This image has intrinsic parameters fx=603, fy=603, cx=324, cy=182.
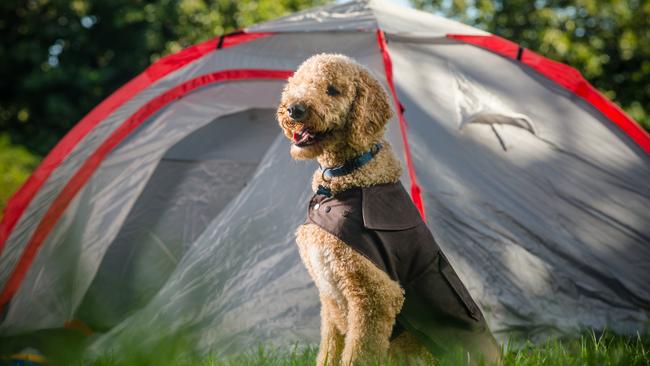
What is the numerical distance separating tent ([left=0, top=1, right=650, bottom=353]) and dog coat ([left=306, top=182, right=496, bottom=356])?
83 centimetres

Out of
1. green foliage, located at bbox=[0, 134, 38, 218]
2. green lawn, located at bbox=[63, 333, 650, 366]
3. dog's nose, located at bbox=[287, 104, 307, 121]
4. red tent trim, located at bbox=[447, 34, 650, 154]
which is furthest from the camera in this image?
green foliage, located at bbox=[0, 134, 38, 218]

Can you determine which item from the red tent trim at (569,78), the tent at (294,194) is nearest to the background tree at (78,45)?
the tent at (294,194)

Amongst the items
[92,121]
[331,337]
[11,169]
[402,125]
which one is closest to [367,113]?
[331,337]

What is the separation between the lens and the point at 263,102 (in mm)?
3564

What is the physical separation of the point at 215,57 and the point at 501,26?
968 centimetres

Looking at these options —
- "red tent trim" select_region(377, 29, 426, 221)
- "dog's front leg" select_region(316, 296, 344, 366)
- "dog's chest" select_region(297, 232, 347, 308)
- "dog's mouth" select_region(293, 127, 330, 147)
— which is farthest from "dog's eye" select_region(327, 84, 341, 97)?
"red tent trim" select_region(377, 29, 426, 221)

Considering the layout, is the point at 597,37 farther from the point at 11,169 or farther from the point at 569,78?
the point at 11,169

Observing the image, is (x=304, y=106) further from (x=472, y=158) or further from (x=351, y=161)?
(x=472, y=158)

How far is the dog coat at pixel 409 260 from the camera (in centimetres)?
181

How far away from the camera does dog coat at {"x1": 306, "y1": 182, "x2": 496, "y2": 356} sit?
5.94 feet

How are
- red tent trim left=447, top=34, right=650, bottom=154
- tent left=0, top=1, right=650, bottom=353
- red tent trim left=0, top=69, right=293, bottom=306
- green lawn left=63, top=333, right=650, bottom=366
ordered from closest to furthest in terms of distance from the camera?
green lawn left=63, top=333, right=650, bottom=366 → tent left=0, top=1, right=650, bottom=353 → red tent trim left=447, top=34, right=650, bottom=154 → red tent trim left=0, top=69, right=293, bottom=306

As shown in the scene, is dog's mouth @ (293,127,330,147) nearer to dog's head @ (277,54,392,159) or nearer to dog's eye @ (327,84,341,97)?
dog's head @ (277,54,392,159)

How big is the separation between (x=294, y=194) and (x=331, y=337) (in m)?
1.07

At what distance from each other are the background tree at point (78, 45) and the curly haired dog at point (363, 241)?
9345mm
